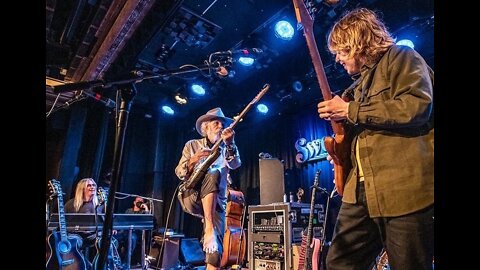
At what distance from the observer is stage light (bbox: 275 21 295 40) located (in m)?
6.30

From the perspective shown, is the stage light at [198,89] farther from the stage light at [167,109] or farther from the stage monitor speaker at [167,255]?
the stage monitor speaker at [167,255]

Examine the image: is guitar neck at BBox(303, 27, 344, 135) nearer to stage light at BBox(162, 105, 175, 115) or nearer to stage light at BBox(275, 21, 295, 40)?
stage light at BBox(275, 21, 295, 40)

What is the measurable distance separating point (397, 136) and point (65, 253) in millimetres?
4891

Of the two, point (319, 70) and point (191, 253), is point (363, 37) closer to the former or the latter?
point (319, 70)

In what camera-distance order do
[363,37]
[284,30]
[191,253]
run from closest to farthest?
[363,37], [284,30], [191,253]

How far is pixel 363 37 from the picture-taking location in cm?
170

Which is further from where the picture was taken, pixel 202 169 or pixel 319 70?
pixel 202 169

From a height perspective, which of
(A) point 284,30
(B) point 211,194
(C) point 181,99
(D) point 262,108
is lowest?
(B) point 211,194

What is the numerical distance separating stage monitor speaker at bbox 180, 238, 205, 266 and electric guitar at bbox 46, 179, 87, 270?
327cm

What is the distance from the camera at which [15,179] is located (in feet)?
2.89

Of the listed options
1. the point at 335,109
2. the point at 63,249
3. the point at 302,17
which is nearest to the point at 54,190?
the point at 63,249

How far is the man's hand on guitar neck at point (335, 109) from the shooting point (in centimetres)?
153

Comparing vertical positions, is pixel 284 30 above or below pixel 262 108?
above
